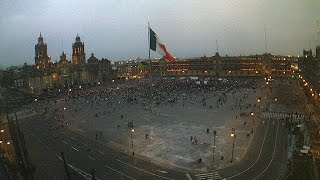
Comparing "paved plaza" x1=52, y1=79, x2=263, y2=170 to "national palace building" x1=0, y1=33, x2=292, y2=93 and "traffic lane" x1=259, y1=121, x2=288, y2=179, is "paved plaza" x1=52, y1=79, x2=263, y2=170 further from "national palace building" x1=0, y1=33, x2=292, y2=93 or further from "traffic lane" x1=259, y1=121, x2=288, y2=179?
"national palace building" x1=0, y1=33, x2=292, y2=93

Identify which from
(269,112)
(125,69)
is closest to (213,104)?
(269,112)

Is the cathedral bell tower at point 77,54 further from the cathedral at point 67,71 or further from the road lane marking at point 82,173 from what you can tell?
the road lane marking at point 82,173

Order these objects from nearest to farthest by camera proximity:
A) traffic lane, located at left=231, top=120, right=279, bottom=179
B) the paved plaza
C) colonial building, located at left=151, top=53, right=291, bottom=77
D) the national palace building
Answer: traffic lane, located at left=231, top=120, right=279, bottom=179 < the paved plaza < the national palace building < colonial building, located at left=151, top=53, right=291, bottom=77

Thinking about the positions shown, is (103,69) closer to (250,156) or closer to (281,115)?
(281,115)

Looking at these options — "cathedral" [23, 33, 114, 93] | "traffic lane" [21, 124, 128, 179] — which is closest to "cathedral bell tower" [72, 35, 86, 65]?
"cathedral" [23, 33, 114, 93]

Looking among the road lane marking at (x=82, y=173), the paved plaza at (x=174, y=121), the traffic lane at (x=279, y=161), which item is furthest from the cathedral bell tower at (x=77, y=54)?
the road lane marking at (x=82, y=173)

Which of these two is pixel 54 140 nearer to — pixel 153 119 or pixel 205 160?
pixel 153 119
